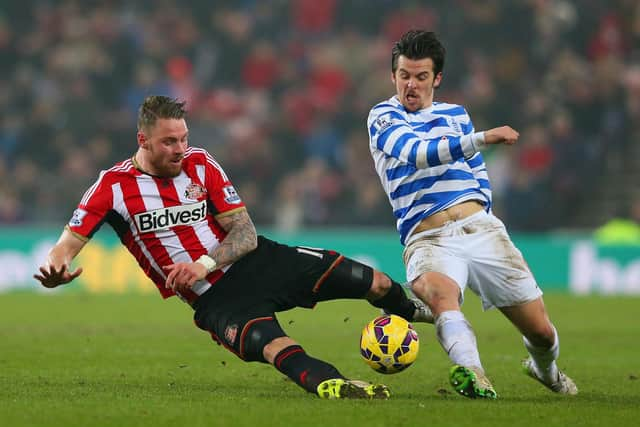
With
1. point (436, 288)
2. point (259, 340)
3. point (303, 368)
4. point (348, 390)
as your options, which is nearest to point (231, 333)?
point (259, 340)

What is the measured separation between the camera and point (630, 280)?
1789 centimetres

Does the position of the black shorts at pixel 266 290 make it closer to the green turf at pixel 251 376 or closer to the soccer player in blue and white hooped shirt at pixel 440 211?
the green turf at pixel 251 376

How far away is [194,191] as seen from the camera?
23.1ft

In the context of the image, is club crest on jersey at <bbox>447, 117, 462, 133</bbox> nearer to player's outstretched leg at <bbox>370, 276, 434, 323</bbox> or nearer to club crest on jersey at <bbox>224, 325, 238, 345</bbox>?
player's outstretched leg at <bbox>370, 276, 434, 323</bbox>

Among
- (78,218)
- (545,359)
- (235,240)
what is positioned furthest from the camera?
(545,359)

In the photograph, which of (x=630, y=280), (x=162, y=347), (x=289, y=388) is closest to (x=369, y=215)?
(x=630, y=280)

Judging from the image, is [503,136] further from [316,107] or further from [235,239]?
[316,107]

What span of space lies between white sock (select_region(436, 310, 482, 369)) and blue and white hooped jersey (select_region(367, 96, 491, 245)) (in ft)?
2.30

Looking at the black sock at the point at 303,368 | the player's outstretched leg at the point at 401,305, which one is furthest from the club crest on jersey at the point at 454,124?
the black sock at the point at 303,368

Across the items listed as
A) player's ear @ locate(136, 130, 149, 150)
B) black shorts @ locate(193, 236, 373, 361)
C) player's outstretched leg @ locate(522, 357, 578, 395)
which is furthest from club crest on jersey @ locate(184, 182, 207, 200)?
player's outstretched leg @ locate(522, 357, 578, 395)

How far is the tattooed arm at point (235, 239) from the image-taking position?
6855 mm

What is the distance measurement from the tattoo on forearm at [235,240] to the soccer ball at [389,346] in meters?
0.87

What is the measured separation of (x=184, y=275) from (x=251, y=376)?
1588 millimetres

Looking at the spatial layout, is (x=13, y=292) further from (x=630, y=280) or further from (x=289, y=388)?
(x=289, y=388)
